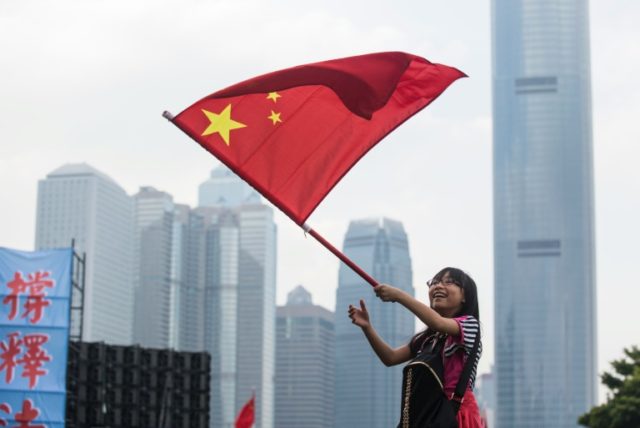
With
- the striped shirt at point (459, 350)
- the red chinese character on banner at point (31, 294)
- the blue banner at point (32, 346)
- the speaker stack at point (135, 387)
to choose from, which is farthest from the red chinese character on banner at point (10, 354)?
the striped shirt at point (459, 350)

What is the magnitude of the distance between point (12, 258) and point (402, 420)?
30762 millimetres

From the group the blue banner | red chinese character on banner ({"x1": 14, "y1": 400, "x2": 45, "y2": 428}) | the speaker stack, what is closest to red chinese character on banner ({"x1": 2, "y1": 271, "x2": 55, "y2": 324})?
the blue banner

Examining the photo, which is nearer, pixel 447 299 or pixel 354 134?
pixel 447 299

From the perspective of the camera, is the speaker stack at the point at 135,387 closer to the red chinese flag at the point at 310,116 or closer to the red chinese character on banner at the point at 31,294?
the red chinese character on banner at the point at 31,294

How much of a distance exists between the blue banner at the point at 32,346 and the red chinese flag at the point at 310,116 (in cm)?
2822

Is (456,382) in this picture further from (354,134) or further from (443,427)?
(354,134)

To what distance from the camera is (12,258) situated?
36469 mm

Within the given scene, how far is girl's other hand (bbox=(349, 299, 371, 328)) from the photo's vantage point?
7125mm

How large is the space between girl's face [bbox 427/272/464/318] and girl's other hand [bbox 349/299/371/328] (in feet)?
1.19

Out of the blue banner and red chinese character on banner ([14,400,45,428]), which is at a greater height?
the blue banner

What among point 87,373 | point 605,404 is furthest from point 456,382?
point 605,404

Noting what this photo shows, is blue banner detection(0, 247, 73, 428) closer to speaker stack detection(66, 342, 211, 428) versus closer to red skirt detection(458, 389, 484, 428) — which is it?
speaker stack detection(66, 342, 211, 428)

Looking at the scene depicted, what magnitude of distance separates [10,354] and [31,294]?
1511 mm

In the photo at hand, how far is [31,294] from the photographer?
35.8 metres
